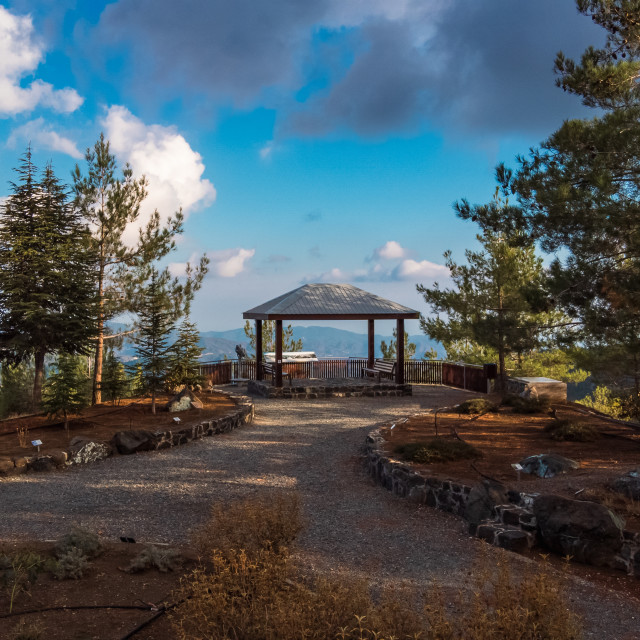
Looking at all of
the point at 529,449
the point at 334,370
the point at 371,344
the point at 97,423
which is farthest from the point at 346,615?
the point at 371,344

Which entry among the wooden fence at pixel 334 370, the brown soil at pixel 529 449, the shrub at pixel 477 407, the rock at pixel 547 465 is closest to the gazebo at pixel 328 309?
the wooden fence at pixel 334 370

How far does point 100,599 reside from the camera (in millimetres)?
4508

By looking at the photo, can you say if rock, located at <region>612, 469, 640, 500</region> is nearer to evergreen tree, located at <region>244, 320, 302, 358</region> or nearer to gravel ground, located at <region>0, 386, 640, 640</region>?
gravel ground, located at <region>0, 386, 640, 640</region>

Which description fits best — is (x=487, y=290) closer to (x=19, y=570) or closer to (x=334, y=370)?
(x=334, y=370)

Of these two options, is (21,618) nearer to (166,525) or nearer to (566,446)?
(166,525)

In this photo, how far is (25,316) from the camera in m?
13.6

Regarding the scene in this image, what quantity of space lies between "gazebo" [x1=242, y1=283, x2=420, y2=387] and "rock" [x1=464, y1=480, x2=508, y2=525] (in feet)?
41.4

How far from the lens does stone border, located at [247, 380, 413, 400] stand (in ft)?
62.3

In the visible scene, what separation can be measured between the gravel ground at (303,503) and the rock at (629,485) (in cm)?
202

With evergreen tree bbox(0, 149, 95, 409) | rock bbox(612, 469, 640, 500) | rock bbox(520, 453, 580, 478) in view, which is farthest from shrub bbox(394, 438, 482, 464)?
evergreen tree bbox(0, 149, 95, 409)

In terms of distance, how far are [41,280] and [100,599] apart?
1165cm

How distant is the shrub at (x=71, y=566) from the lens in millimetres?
4875

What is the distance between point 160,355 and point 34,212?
17.6ft

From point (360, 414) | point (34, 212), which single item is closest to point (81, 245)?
point (34, 212)
